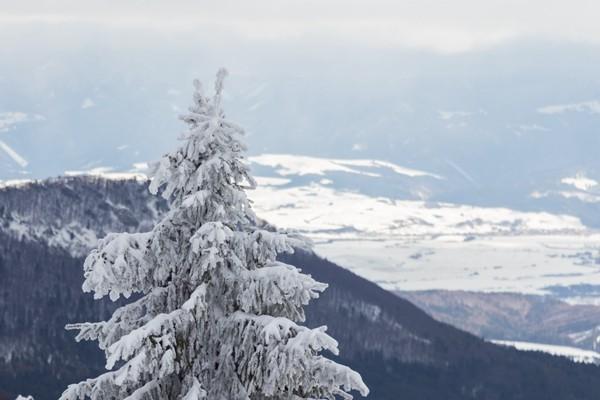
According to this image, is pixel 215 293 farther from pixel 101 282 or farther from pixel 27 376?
pixel 27 376

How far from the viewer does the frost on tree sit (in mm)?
26703

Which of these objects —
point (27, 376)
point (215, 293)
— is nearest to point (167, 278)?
point (215, 293)

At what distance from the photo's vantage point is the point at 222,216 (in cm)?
2766

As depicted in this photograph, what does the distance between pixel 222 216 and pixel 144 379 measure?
3.17 meters

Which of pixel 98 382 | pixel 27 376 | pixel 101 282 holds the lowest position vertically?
pixel 27 376

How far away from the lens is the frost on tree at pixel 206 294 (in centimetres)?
2670

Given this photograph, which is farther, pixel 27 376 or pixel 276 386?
pixel 27 376


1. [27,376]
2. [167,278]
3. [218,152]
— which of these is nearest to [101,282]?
[167,278]

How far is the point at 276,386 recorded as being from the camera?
2694cm

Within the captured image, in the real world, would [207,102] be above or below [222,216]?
above

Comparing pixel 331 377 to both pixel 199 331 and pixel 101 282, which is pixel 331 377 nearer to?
pixel 199 331

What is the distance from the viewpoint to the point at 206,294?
27.8m

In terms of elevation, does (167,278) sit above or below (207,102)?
below

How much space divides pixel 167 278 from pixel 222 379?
2.06 m
